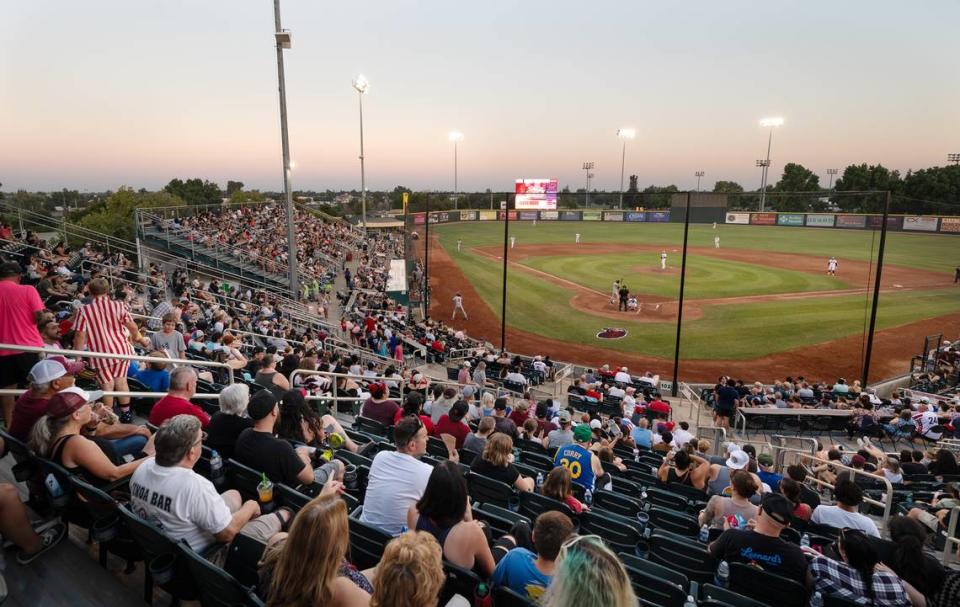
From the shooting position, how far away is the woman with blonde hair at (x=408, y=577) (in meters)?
2.41

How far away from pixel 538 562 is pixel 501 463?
7.61 ft

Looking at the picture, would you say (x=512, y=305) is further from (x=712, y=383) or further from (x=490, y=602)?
(x=490, y=602)

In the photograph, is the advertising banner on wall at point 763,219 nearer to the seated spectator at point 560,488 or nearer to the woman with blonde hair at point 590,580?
the seated spectator at point 560,488

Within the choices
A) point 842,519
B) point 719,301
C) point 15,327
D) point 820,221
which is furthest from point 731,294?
point 820,221

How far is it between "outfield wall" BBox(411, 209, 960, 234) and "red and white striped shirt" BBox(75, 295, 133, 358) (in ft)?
164

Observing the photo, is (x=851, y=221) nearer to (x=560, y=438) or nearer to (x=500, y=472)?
(x=560, y=438)

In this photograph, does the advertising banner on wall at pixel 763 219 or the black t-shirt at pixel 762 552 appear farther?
the advertising banner on wall at pixel 763 219

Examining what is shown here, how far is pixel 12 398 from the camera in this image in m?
5.97

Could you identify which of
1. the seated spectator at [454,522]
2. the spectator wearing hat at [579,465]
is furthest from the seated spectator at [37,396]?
the spectator wearing hat at [579,465]

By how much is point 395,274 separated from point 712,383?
1936 centimetres

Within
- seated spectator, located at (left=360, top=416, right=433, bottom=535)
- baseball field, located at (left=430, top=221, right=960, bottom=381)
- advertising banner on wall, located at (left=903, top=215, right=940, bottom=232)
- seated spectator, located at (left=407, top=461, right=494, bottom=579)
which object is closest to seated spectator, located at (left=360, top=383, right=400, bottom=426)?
seated spectator, located at (left=360, top=416, right=433, bottom=535)

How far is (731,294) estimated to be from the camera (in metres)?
33.0

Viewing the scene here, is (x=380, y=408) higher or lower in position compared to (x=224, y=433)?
lower

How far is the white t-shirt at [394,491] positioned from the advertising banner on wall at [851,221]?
72.1 m
